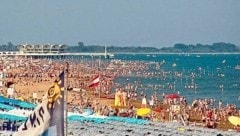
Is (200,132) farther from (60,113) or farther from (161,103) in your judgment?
(161,103)

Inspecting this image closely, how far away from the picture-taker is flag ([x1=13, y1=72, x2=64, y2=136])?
9.95 metres

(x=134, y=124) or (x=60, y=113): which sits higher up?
(x=60, y=113)

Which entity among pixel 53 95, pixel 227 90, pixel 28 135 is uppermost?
pixel 53 95

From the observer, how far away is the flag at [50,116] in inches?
392

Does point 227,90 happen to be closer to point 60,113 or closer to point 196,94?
point 196,94

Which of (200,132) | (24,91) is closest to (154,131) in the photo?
(200,132)

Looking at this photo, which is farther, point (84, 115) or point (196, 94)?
point (196, 94)

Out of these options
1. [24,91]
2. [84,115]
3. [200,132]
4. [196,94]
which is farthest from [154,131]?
[196,94]

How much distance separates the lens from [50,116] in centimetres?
998

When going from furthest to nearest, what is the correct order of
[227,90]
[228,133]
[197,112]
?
[227,90] < [197,112] < [228,133]

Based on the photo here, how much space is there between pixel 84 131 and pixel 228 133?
21.2 ft

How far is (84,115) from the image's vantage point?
34438mm

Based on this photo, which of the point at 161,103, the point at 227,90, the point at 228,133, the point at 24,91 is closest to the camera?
the point at 228,133

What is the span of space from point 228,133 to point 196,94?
150 ft
